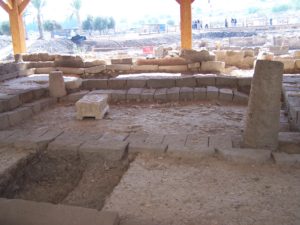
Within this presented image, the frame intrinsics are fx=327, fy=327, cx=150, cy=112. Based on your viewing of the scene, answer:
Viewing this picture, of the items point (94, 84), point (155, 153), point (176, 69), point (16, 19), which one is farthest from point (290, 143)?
point (16, 19)

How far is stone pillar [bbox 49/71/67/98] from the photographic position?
27.6 feet

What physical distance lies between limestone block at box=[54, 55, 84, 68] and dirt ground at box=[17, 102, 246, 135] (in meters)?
3.99

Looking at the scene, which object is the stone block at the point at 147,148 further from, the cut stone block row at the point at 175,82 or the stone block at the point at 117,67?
the stone block at the point at 117,67

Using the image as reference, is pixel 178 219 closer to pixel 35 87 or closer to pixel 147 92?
pixel 147 92

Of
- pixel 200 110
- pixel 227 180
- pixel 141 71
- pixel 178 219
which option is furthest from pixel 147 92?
pixel 178 219

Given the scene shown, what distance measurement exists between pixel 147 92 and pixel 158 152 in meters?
4.03

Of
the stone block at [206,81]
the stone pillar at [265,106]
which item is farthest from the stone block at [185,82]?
the stone pillar at [265,106]

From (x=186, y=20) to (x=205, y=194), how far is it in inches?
430

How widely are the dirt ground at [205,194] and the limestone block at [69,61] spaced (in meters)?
8.10

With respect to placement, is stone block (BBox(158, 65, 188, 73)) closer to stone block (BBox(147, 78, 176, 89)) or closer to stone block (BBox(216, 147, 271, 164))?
stone block (BBox(147, 78, 176, 89))

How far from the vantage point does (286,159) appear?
13.5 ft

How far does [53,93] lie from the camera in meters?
8.58

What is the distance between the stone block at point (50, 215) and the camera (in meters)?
2.71

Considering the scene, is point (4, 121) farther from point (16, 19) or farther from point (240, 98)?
point (16, 19)
